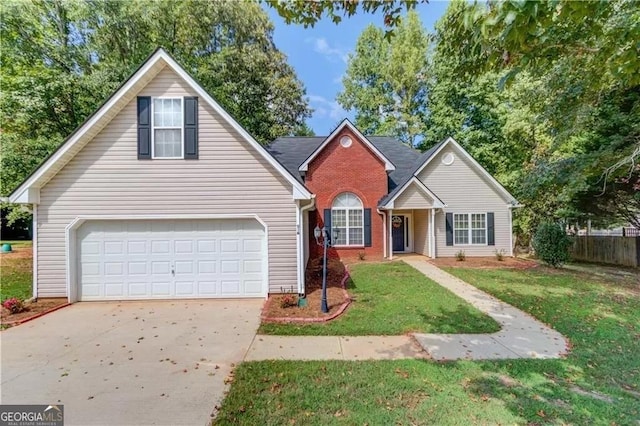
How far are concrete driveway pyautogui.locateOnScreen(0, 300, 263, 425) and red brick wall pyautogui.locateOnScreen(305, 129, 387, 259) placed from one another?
27.4 feet

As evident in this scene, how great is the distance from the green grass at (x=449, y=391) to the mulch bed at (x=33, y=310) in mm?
Answer: 6220

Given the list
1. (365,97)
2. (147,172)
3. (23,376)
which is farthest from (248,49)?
(23,376)

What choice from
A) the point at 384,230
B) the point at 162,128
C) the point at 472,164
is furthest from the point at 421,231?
the point at 162,128

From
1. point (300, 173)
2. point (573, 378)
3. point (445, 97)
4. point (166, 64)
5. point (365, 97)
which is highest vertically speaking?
point (365, 97)

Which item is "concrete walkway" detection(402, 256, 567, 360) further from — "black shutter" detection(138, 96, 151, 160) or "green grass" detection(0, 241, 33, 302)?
"green grass" detection(0, 241, 33, 302)

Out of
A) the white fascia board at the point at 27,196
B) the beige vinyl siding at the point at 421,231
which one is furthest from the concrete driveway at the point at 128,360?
the beige vinyl siding at the point at 421,231

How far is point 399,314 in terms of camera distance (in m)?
7.27

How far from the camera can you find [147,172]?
870 cm

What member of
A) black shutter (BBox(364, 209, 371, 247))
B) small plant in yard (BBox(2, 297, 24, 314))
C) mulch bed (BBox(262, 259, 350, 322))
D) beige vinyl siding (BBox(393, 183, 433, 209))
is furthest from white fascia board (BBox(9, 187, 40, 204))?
beige vinyl siding (BBox(393, 183, 433, 209))

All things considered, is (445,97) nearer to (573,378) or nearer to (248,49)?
(248,49)

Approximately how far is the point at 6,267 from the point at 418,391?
17175 mm

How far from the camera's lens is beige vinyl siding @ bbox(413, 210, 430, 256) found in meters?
16.3

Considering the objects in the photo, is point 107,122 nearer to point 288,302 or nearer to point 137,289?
point 137,289

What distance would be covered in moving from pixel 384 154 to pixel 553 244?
30.6 feet
